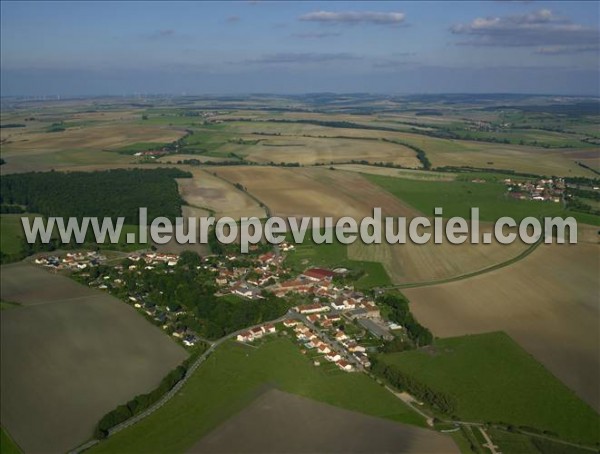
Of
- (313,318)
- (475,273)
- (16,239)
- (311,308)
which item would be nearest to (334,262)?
(311,308)

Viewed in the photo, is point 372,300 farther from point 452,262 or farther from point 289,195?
point 289,195

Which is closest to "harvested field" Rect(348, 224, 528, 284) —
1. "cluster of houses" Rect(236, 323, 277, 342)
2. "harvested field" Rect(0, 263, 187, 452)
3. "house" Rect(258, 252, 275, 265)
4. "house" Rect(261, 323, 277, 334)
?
"house" Rect(258, 252, 275, 265)

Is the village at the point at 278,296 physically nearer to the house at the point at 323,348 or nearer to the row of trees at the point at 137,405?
the house at the point at 323,348

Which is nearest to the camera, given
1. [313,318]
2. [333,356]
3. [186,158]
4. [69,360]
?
[69,360]

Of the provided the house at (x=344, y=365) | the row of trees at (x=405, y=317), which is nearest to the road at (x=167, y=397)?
the house at (x=344, y=365)

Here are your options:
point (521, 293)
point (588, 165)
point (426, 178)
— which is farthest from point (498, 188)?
point (521, 293)

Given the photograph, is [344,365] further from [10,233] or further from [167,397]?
[10,233]
